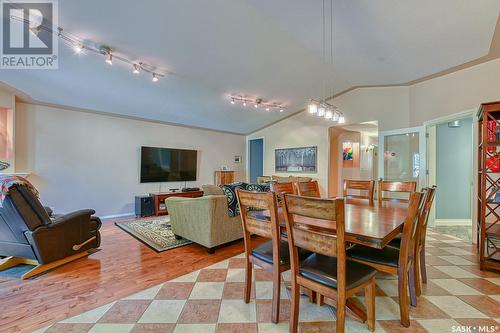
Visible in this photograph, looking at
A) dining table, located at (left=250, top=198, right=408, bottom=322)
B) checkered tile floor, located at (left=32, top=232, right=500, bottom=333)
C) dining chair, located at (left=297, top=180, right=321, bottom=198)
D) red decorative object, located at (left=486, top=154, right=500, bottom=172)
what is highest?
red decorative object, located at (left=486, top=154, right=500, bottom=172)

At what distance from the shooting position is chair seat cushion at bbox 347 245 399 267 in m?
1.76

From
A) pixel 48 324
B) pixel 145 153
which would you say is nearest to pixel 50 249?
pixel 48 324

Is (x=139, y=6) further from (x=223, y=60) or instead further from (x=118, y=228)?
(x=118, y=228)

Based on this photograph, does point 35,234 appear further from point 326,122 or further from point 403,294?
point 326,122

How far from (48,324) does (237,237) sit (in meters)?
2.24

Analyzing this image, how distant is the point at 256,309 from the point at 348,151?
6.34m

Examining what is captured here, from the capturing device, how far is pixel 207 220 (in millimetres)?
3160

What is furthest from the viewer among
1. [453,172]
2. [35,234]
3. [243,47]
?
[453,172]

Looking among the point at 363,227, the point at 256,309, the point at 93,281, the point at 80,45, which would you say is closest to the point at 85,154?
the point at 80,45

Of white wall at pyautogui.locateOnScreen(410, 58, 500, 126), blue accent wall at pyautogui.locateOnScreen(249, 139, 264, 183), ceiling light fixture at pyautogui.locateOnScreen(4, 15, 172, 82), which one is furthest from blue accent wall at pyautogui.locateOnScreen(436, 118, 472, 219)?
ceiling light fixture at pyautogui.locateOnScreen(4, 15, 172, 82)

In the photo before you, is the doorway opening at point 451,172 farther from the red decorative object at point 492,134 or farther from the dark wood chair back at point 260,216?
the dark wood chair back at point 260,216

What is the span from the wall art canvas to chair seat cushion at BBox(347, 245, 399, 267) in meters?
5.61

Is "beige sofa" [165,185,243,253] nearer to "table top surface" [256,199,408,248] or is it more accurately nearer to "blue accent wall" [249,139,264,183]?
"table top surface" [256,199,408,248]

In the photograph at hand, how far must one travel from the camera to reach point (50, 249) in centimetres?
262
